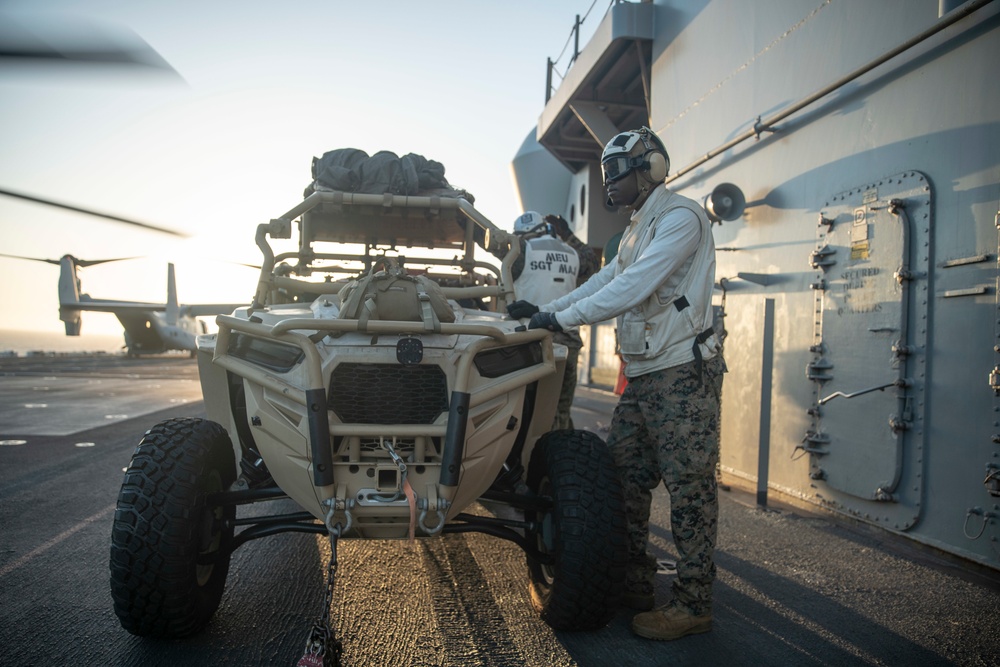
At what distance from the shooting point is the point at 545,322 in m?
3.04

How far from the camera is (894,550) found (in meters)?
4.18

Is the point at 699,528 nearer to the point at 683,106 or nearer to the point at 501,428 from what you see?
the point at 501,428

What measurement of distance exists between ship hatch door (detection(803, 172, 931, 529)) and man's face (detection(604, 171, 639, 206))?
6.94 feet

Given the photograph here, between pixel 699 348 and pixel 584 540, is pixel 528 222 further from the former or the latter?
pixel 584 540

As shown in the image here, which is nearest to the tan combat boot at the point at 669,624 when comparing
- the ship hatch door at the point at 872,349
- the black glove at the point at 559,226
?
the ship hatch door at the point at 872,349

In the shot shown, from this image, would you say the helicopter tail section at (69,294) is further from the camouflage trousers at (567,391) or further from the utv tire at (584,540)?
the utv tire at (584,540)

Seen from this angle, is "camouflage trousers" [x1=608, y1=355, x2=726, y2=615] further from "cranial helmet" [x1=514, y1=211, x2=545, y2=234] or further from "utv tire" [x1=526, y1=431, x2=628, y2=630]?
"cranial helmet" [x1=514, y1=211, x2=545, y2=234]

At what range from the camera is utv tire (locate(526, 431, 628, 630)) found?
269 cm

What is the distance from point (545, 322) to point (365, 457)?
96 cm

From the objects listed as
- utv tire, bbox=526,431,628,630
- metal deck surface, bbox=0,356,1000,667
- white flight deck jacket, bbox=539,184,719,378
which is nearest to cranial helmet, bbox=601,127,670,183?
white flight deck jacket, bbox=539,184,719,378

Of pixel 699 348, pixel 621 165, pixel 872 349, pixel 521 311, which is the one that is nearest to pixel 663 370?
pixel 699 348

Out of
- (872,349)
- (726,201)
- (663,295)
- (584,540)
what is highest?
(726,201)

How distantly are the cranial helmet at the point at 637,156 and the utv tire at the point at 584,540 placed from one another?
4.37ft

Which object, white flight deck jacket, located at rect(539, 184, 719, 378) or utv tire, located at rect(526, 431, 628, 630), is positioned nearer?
utv tire, located at rect(526, 431, 628, 630)
